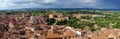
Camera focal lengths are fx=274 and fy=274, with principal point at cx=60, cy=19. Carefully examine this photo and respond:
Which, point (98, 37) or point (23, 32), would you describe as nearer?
point (98, 37)

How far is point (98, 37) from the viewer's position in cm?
2572

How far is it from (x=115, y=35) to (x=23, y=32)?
1213 centimetres

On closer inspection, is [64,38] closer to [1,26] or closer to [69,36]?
[69,36]

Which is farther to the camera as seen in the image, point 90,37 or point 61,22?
point 61,22

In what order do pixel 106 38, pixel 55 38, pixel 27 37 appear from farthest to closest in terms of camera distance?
pixel 27 37, pixel 55 38, pixel 106 38

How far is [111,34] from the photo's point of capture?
28.4 meters

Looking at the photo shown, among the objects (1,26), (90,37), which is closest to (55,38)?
(90,37)

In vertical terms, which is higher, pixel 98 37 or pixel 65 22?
pixel 98 37

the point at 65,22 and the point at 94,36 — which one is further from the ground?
the point at 94,36

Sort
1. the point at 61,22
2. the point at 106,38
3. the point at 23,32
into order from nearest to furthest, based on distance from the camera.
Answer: the point at 106,38, the point at 23,32, the point at 61,22

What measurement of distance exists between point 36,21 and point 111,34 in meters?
24.2

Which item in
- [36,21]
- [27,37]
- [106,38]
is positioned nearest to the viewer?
[106,38]

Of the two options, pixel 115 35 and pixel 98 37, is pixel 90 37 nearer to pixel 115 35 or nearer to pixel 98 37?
pixel 98 37

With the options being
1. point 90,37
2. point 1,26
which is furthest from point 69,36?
point 1,26
